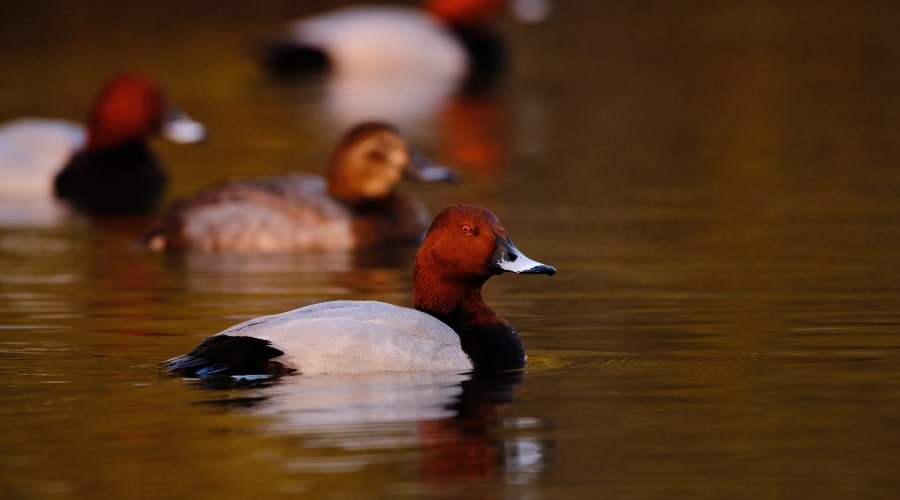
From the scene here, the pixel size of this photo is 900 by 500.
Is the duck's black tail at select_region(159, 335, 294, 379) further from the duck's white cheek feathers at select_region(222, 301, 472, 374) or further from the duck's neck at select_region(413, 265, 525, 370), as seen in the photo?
the duck's neck at select_region(413, 265, 525, 370)

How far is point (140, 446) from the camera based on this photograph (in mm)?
6773

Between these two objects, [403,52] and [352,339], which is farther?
[403,52]

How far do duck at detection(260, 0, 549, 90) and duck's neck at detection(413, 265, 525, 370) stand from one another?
18772 millimetres

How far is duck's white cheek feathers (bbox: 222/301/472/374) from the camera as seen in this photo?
25.0 ft

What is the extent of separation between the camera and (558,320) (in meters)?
9.55

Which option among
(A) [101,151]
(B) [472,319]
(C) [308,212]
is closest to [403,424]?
(B) [472,319]

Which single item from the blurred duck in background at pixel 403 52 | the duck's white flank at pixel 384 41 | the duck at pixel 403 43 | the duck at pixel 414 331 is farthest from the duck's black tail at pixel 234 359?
the duck's white flank at pixel 384 41

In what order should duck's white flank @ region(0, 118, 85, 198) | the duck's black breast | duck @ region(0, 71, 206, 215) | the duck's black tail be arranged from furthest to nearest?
duck's white flank @ region(0, 118, 85, 198)
duck @ region(0, 71, 206, 215)
the duck's black breast
the duck's black tail

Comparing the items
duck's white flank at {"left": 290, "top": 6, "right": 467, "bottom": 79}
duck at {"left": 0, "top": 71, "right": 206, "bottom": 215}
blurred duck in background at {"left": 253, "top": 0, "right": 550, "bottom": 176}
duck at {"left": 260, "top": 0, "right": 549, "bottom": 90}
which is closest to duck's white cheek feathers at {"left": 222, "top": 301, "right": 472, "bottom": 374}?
duck at {"left": 0, "top": 71, "right": 206, "bottom": 215}

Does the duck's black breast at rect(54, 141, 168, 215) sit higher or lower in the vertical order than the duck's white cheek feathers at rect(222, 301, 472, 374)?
higher

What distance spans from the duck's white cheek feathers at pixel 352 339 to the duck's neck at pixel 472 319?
0.77 feet

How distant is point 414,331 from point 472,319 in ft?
1.69

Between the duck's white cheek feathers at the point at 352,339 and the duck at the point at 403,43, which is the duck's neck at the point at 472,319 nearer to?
the duck's white cheek feathers at the point at 352,339

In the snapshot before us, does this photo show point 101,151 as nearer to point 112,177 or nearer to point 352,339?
point 112,177
